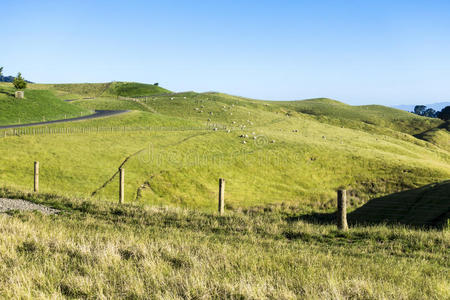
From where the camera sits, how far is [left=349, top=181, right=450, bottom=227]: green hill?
18.5 metres

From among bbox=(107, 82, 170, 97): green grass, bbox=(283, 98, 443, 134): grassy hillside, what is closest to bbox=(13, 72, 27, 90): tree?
bbox=(107, 82, 170, 97): green grass

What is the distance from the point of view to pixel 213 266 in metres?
8.44

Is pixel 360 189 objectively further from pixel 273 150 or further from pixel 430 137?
pixel 430 137

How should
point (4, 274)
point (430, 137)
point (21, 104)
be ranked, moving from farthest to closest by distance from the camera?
point (430, 137)
point (21, 104)
point (4, 274)

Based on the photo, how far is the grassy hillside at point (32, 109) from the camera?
72.6 meters

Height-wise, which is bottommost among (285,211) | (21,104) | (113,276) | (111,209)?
(285,211)

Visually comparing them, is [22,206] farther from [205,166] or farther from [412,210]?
[205,166]

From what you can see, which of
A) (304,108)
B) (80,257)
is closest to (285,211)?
(80,257)

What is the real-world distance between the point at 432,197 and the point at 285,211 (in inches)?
642

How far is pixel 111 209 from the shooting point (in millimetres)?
18953

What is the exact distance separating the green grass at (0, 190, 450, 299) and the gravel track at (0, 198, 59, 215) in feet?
11.4

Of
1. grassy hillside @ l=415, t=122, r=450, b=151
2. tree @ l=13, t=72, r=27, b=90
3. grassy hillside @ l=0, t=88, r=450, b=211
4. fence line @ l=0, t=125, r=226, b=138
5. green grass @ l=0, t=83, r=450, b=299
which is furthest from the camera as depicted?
grassy hillside @ l=415, t=122, r=450, b=151

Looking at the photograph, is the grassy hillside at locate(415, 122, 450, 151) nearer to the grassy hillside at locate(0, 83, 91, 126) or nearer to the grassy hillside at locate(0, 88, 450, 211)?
the grassy hillside at locate(0, 88, 450, 211)

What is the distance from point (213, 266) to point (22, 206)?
44.0ft
